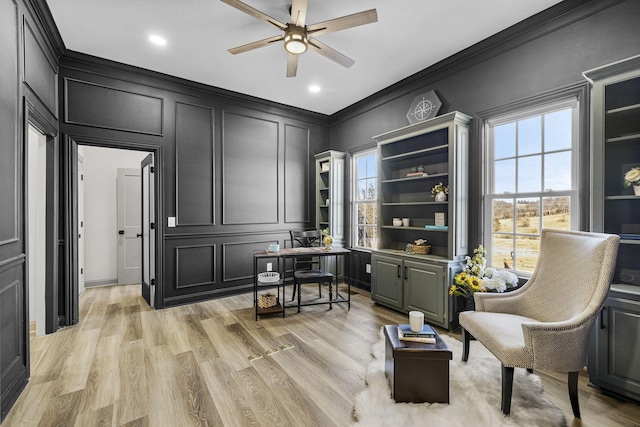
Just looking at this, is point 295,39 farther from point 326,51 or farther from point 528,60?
point 528,60

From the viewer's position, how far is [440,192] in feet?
11.2

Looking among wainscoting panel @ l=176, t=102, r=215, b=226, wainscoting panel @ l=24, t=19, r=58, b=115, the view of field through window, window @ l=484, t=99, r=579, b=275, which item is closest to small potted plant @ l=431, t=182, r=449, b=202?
window @ l=484, t=99, r=579, b=275

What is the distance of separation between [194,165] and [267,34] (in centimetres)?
205

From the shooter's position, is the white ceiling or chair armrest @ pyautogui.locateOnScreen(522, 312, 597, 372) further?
the white ceiling

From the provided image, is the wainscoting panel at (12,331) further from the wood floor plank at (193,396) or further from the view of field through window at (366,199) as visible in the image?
the view of field through window at (366,199)

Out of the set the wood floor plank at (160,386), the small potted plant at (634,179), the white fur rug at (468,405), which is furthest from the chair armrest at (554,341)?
the wood floor plank at (160,386)

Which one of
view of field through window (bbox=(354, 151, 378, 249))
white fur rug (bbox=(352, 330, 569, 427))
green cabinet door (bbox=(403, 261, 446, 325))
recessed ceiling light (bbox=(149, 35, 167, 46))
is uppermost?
recessed ceiling light (bbox=(149, 35, 167, 46))

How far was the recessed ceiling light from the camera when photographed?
3004 millimetres

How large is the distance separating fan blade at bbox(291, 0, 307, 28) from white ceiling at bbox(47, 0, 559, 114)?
27 centimetres

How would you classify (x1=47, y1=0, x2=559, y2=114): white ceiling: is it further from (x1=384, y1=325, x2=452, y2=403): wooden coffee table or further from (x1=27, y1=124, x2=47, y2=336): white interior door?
(x1=384, y1=325, x2=452, y2=403): wooden coffee table

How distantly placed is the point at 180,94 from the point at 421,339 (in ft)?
13.6

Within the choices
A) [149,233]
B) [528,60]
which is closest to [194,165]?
[149,233]

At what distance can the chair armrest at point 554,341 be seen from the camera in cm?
174

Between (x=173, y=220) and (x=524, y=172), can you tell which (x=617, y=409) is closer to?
(x=524, y=172)
